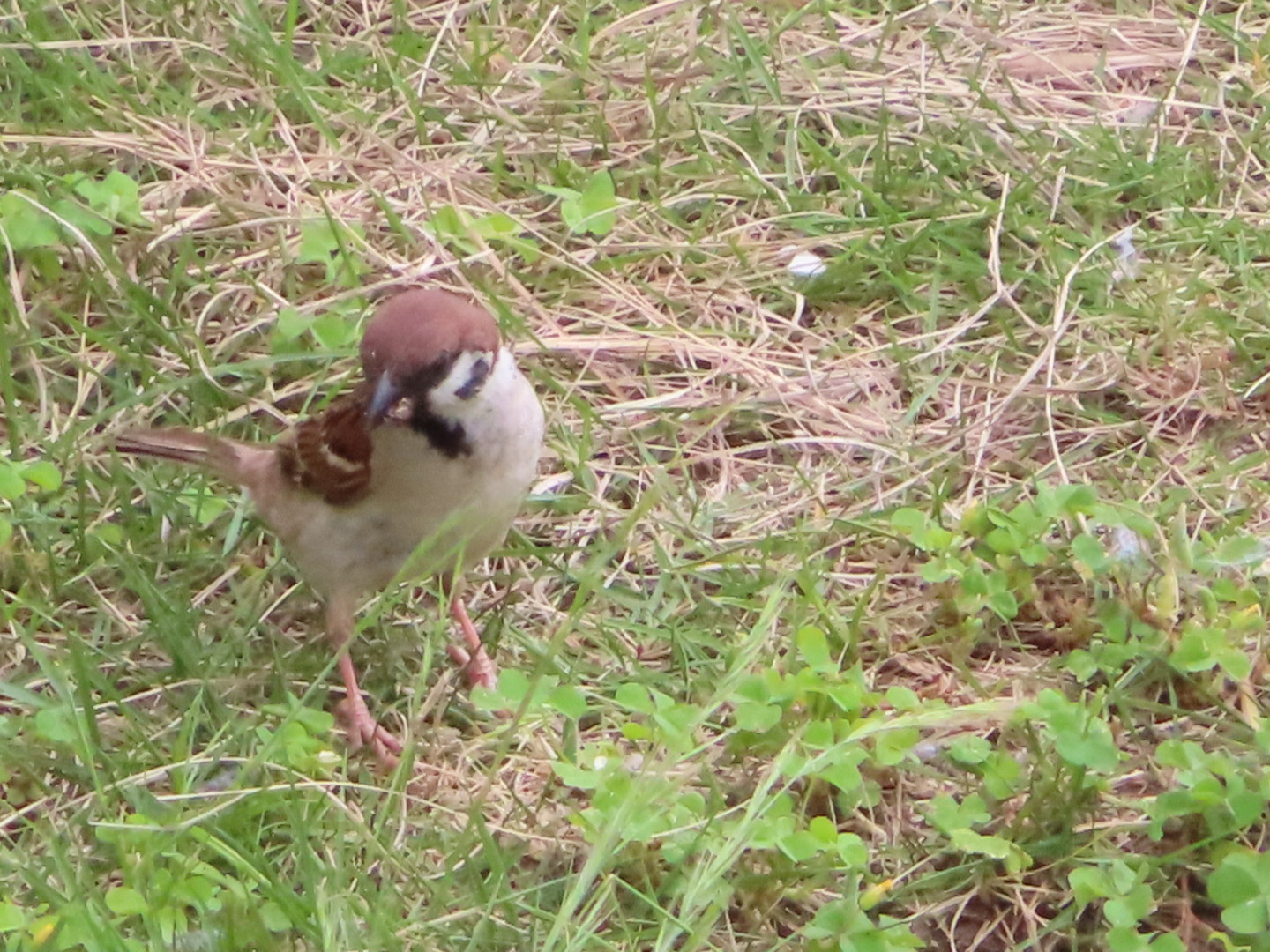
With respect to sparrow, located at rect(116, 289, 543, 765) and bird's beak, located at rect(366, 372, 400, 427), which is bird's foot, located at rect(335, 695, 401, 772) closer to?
sparrow, located at rect(116, 289, 543, 765)

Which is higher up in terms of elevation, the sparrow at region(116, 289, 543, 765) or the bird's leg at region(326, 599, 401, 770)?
the sparrow at region(116, 289, 543, 765)

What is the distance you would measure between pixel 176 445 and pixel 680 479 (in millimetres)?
1027

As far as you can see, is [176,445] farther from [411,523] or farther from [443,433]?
[443,433]

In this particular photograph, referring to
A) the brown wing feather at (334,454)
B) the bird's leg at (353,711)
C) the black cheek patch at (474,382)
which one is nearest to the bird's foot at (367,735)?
the bird's leg at (353,711)

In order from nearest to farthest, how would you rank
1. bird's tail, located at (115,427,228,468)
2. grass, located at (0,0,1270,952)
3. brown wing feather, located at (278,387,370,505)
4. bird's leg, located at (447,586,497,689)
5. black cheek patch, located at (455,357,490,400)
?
grass, located at (0,0,1270,952)
black cheek patch, located at (455,357,490,400)
brown wing feather, located at (278,387,370,505)
bird's leg, located at (447,586,497,689)
bird's tail, located at (115,427,228,468)

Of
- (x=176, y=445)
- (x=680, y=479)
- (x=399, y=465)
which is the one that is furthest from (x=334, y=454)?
(x=680, y=479)

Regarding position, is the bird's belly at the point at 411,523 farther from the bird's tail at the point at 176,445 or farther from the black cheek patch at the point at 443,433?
the bird's tail at the point at 176,445

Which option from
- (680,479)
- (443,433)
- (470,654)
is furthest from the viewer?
(680,479)

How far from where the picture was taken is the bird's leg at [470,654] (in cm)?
311

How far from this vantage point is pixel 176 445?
10.6ft

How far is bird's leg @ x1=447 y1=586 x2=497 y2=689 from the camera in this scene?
3113mm

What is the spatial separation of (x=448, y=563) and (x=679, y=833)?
2.16 ft

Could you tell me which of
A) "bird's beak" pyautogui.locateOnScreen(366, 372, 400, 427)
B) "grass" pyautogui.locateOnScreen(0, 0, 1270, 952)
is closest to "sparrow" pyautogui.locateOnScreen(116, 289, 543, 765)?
"bird's beak" pyautogui.locateOnScreen(366, 372, 400, 427)

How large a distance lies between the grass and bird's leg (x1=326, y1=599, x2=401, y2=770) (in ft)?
0.21
